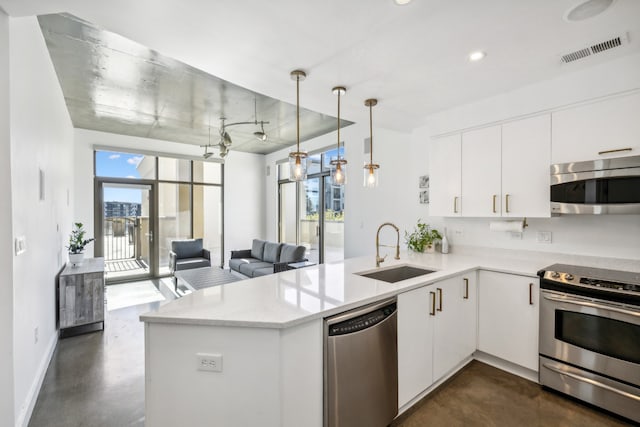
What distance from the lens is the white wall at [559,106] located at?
2.22 m

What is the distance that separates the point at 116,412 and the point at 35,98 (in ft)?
8.34

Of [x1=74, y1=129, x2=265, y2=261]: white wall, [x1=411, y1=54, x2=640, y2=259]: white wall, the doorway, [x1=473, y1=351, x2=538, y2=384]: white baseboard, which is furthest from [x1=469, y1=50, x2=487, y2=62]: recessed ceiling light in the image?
the doorway

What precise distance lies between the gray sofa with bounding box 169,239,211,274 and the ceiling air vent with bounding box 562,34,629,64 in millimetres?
6012

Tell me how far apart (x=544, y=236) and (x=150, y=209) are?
6789 mm

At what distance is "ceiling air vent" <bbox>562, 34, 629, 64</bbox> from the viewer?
1.93m

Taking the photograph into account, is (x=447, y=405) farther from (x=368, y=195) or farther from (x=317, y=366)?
(x=368, y=195)

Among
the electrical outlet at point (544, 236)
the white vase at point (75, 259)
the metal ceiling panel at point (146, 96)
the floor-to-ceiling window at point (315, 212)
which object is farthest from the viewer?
the floor-to-ceiling window at point (315, 212)

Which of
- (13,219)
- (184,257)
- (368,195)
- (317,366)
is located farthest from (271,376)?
(184,257)

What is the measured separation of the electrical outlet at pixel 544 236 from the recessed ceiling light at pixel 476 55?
5.86 feet

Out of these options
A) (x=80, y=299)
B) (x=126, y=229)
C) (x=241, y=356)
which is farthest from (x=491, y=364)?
(x=126, y=229)

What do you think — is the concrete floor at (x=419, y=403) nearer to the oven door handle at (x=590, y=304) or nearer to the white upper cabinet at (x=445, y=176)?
the oven door handle at (x=590, y=304)

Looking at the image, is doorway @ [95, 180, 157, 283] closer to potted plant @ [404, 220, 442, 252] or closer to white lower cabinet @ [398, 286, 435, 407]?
potted plant @ [404, 220, 442, 252]

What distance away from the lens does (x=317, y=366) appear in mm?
1515

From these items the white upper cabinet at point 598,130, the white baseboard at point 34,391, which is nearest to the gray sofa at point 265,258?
the white baseboard at point 34,391
